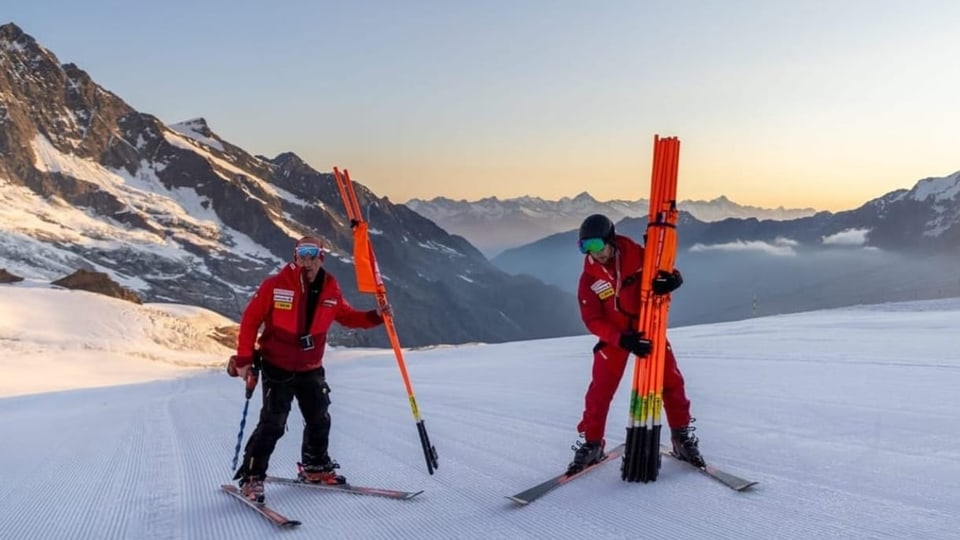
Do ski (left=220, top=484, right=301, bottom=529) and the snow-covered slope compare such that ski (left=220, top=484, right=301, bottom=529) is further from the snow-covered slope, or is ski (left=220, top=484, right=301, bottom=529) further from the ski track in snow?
the snow-covered slope

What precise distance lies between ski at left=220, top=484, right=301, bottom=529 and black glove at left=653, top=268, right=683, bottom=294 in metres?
3.09

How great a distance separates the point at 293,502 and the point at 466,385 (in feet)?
26.9

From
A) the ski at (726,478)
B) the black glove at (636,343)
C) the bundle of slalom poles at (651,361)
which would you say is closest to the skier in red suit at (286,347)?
the black glove at (636,343)

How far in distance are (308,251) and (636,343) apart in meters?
2.69

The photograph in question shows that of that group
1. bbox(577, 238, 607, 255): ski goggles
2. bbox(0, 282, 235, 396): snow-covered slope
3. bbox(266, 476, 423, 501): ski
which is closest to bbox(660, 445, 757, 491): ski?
bbox(577, 238, 607, 255): ski goggles

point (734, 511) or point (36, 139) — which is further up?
point (36, 139)

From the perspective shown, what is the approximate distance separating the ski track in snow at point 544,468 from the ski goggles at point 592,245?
1.75 meters

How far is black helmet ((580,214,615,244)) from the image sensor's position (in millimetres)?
5453

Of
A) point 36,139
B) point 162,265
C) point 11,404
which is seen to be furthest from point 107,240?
point 11,404

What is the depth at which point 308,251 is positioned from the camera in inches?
229

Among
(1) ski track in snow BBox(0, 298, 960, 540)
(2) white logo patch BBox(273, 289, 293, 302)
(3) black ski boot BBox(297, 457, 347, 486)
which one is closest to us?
(1) ski track in snow BBox(0, 298, 960, 540)

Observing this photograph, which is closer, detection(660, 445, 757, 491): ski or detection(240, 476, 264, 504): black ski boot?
detection(660, 445, 757, 491): ski

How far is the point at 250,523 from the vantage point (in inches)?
207

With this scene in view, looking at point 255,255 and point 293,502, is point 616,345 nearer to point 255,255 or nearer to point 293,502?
point 293,502
